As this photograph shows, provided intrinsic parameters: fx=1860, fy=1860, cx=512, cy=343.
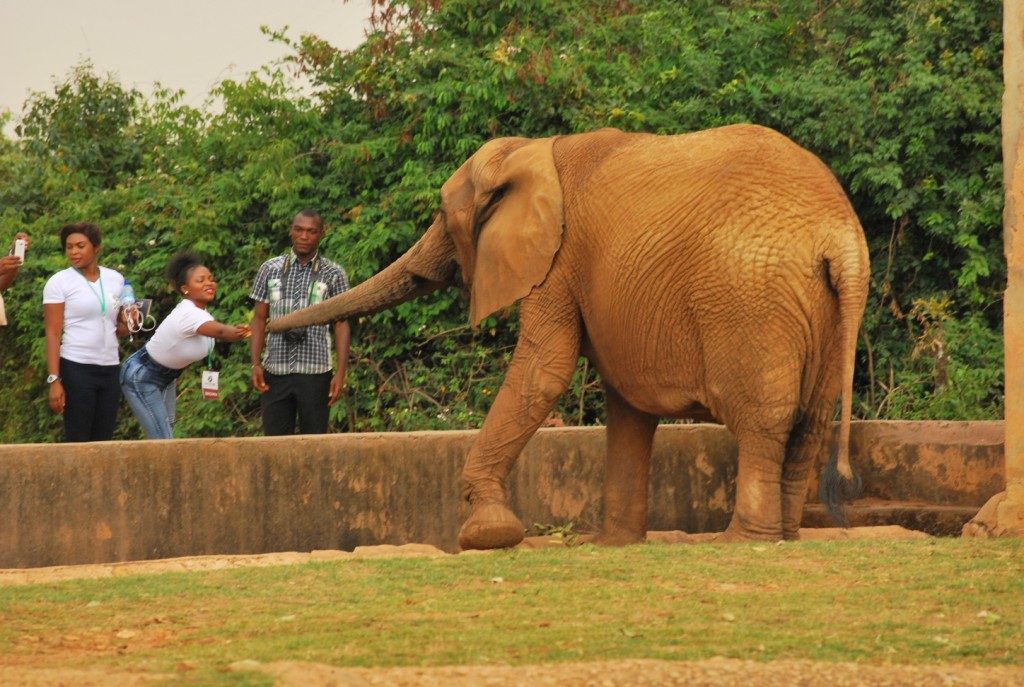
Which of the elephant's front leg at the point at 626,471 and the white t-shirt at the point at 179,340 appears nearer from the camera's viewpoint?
the elephant's front leg at the point at 626,471

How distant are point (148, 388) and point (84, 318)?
0.63 m

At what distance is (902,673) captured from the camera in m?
5.85

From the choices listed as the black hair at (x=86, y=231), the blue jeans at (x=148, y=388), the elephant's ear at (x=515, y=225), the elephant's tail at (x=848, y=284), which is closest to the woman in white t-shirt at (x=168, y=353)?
the blue jeans at (x=148, y=388)

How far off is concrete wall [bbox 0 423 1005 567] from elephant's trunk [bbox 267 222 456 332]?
2.44 feet

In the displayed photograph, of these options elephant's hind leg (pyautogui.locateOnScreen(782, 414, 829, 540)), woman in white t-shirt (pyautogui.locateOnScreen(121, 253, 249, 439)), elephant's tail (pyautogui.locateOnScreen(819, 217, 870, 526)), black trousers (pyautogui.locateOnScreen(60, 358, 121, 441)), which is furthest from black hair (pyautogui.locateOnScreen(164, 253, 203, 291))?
elephant's tail (pyautogui.locateOnScreen(819, 217, 870, 526))

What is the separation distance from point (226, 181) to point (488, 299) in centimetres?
645

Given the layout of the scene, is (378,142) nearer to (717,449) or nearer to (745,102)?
(745,102)

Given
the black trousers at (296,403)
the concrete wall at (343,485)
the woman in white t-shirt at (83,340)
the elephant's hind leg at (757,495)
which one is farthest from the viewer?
the black trousers at (296,403)

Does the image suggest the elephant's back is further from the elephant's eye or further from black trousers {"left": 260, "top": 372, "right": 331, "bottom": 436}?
black trousers {"left": 260, "top": 372, "right": 331, "bottom": 436}

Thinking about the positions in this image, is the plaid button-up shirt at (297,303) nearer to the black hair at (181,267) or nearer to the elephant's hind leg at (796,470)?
the black hair at (181,267)

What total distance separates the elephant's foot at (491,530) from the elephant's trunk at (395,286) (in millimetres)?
1856

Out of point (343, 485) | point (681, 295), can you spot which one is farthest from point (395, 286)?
point (681, 295)

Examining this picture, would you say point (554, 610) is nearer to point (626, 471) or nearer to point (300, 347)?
point (626, 471)

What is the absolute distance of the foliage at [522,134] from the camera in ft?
46.9
